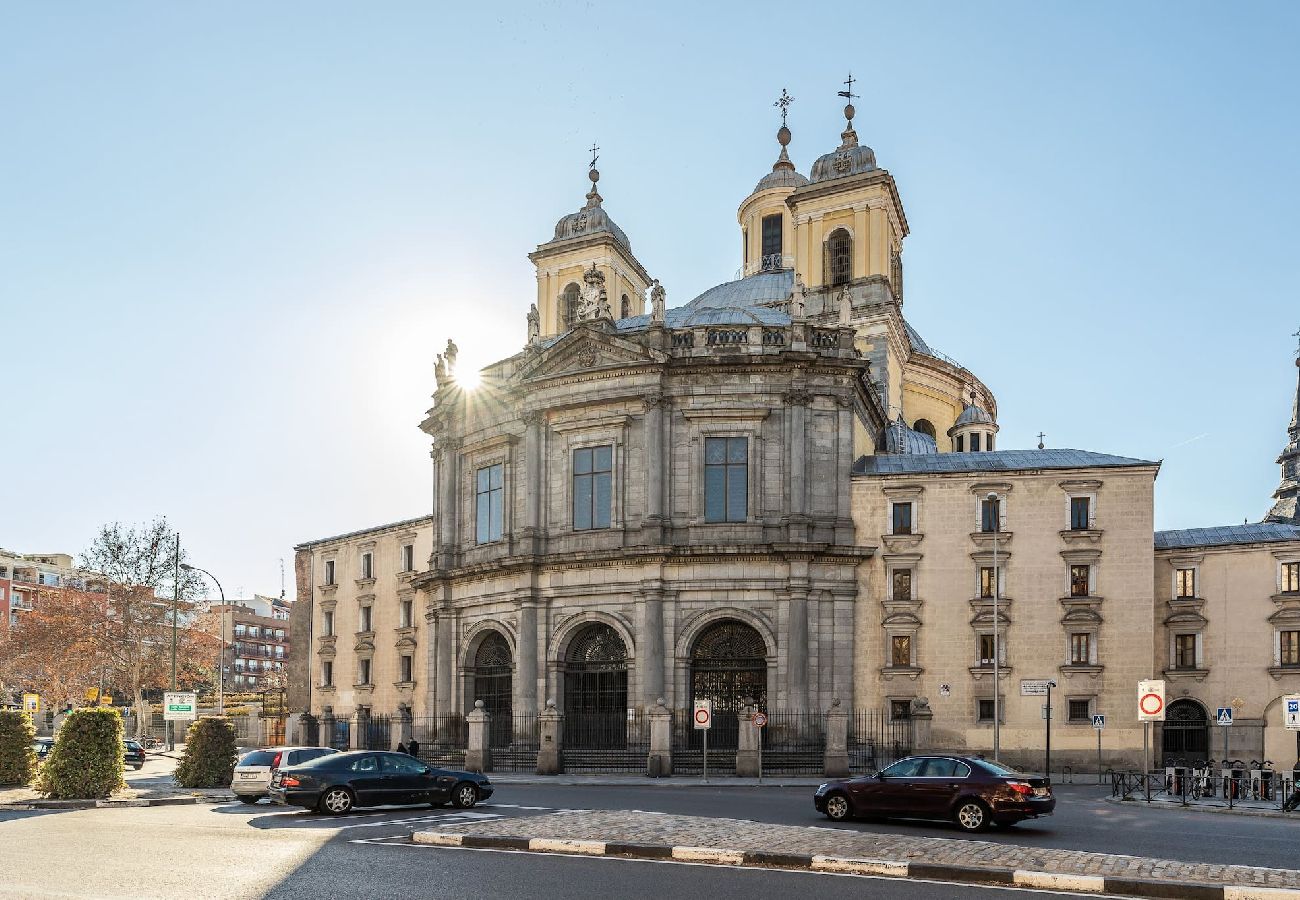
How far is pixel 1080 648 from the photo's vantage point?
143 feet

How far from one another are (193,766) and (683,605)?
59.8ft

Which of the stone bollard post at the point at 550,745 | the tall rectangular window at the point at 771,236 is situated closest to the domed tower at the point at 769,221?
the tall rectangular window at the point at 771,236

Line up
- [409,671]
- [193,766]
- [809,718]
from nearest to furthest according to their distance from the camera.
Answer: [193,766] < [809,718] < [409,671]

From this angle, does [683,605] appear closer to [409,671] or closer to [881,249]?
[409,671]

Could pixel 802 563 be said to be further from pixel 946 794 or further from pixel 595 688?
pixel 946 794

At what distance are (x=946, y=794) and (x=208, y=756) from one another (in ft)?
61.9

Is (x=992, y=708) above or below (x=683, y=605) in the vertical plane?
below

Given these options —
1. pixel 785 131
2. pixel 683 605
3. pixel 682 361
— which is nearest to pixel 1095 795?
pixel 683 605

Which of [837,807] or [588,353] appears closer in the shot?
[837,807]

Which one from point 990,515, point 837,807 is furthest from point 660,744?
point 837,807

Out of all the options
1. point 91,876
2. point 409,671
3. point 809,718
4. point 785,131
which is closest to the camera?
point 91,876

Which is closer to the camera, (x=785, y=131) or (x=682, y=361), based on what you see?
(x=682, y=361)

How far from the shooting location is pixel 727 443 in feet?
151

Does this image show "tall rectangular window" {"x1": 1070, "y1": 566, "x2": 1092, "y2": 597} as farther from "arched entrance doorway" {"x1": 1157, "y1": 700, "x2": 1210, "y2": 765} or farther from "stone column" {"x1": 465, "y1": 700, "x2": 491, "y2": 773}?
"stone column" {"x1": 465, "y1": 700, "x2": 491, "y2": 773}
